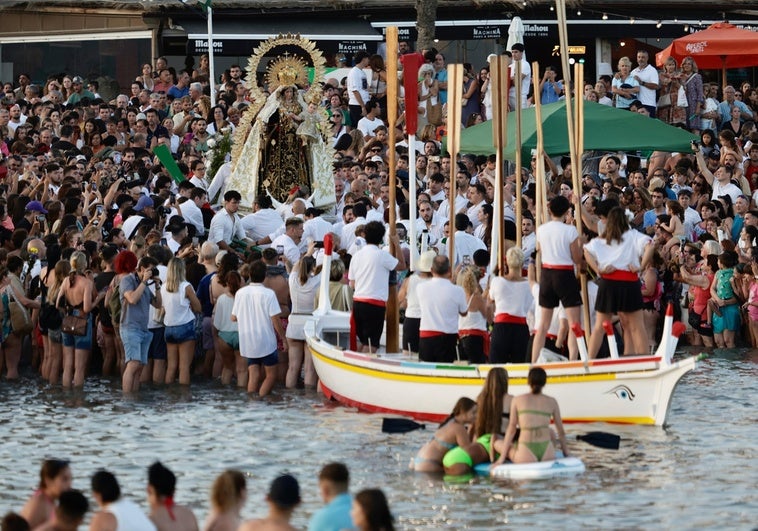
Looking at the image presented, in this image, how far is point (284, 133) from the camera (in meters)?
27.0

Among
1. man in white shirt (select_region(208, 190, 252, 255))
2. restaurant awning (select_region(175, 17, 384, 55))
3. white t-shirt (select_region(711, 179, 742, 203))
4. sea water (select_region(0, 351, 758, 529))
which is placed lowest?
sea water (select_region(0, 351, 758, 529))

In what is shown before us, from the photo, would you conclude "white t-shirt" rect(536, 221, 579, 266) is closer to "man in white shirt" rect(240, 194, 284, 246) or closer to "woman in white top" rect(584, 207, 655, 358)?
"woman in white top" rect(584, 207, 655, 358)

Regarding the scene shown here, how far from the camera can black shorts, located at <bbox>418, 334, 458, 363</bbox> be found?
745 inches

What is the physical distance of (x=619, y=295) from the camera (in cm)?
1872

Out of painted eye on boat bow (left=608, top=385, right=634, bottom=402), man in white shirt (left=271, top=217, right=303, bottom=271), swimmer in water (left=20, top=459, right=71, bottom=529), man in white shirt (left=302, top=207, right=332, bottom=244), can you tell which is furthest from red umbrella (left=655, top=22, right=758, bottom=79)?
swimmer in water (left=20, top=459, right=71, bottom=529)

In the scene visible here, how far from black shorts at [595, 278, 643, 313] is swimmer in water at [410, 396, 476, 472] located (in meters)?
3.07

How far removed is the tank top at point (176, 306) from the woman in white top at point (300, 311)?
3.99ft

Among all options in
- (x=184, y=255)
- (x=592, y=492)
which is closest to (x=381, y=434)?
(x=592, y=492)

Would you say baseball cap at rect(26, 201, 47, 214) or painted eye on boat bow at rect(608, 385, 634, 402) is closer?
painted eye on boat bow at rect(608, 385, 634, 402)

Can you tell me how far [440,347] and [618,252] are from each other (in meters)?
2.08

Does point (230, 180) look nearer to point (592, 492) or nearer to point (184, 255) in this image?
point (184, 255)

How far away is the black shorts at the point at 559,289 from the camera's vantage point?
18594 millimetres

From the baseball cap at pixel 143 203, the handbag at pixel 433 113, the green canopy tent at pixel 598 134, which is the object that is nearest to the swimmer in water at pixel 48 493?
the baseball cap at pixel 143 203

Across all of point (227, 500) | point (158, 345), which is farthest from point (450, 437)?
point (158, 345)
